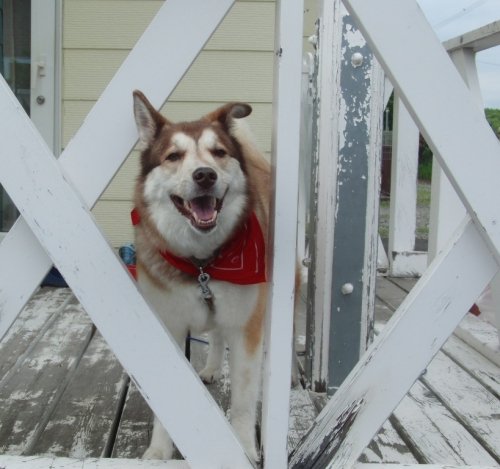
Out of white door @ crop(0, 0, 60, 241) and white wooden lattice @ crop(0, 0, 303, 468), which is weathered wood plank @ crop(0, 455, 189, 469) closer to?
white wooden lattice @ crop(0, 0, 303, 468)

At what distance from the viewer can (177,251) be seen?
1990 mm

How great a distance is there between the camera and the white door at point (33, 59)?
168 inches

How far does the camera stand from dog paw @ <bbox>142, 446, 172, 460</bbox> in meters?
1.89

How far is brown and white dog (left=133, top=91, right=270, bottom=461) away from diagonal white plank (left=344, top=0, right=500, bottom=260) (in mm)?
697

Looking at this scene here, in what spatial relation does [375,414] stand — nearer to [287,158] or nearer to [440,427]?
[287,158]

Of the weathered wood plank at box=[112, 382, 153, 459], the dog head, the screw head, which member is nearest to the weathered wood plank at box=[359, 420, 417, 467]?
the weathered wood plank at box=[112, 382, 153, 459]

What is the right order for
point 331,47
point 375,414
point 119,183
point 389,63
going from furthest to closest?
point 119,183 → point 331,47 → point 375,414 → point 389,63

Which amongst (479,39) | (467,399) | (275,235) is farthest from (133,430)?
(479,39)

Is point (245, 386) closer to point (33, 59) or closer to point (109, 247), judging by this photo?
point (109, 247)

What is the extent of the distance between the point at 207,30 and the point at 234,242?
0.75 meters

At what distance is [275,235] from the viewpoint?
131cm

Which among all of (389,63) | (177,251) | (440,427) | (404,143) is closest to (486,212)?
(389,63)

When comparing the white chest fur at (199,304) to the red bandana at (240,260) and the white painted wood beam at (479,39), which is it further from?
the white painted wood beam at (479,39)

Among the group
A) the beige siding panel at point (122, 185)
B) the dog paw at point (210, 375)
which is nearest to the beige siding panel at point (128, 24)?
the beige siding panel at point (122, 185)
